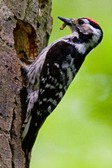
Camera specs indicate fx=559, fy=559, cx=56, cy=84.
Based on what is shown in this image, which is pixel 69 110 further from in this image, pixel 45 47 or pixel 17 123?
pixel 17 123

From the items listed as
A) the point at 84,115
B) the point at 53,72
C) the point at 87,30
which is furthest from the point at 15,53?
the point at 84,115

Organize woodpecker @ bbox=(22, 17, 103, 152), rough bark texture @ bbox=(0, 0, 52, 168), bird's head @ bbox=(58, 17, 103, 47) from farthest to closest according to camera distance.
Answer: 1. bird's head @ bbox=(58, 17, 103, 47)
2. woodpecker @ bbox=(22, 17, 103, 152)
3. rough bark texture @ bbox=(0, 0, 52, 168)

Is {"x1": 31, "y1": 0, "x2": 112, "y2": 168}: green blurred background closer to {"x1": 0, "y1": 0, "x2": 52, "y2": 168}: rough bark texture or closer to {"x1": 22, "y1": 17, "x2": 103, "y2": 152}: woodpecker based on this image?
{"x1": 22, "y1": 17, "x2": 103, "y2": 152}: woodpecker

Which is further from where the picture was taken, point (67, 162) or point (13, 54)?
point (67, 162)

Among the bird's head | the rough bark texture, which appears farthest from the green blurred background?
the rough bark texture

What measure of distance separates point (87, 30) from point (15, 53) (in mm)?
1044

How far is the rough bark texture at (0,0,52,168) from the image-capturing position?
3518 millimetres

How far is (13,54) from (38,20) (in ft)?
1.61

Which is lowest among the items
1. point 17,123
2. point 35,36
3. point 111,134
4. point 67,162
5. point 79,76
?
point 67,162

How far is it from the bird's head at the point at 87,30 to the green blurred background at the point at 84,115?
560mm

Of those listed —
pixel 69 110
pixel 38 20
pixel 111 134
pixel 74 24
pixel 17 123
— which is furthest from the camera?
pixel 69 110

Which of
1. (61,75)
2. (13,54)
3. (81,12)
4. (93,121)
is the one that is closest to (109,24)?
(81,12)

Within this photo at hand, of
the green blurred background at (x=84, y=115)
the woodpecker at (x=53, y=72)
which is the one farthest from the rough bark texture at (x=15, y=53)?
the green blurred background at (x=84, y=115)

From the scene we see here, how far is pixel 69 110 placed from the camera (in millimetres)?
5844
